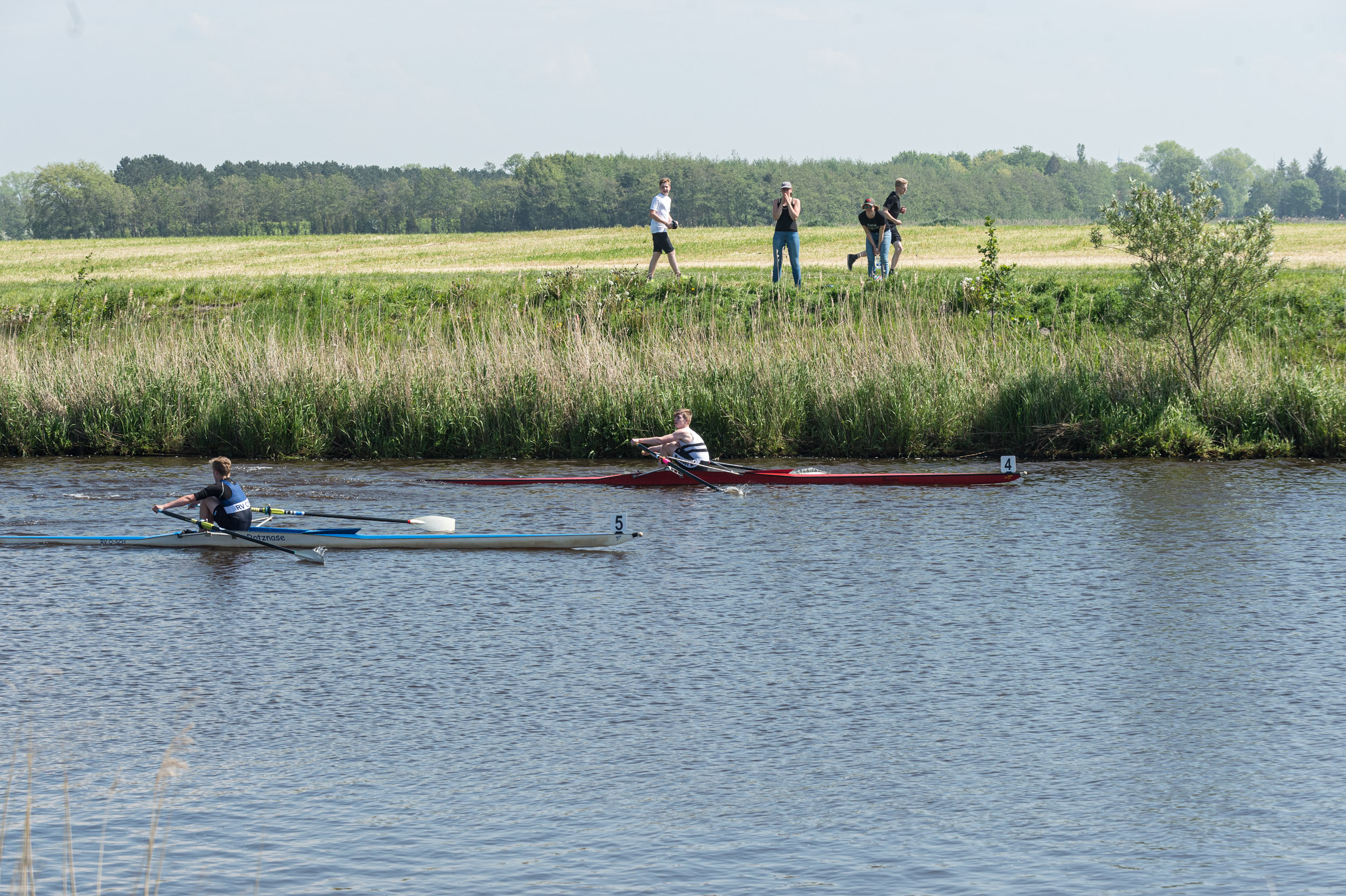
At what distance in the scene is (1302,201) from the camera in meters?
180

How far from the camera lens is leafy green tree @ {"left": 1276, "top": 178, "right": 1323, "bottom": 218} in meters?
180

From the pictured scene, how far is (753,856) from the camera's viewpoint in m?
7.00

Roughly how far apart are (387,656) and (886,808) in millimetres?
4511

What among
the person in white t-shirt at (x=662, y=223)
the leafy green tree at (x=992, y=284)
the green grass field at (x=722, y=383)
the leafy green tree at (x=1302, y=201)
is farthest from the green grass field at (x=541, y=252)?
the leafy green tree at (x=1302, y=201)

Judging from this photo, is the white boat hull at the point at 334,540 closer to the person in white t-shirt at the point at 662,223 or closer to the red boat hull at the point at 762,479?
the red boat hull at the point at 762,479

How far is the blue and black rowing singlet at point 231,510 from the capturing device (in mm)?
14602

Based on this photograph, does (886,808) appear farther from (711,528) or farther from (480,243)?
(480,243)

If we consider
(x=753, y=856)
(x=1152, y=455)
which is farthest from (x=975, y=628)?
(x=1152, y=455)

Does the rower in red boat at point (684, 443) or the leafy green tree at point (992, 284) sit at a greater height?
the leafy green tree at point (992, 284)

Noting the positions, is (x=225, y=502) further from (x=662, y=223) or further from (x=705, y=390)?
(x=662, y=223)

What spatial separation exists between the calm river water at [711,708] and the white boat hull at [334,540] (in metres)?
0.15

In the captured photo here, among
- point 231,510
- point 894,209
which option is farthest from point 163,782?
point 894,209

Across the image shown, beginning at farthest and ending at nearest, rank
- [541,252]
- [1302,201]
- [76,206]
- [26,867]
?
[1302,201] → [76,206] → [541,252] → [26,867]

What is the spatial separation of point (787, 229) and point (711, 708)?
1713 centimetres
